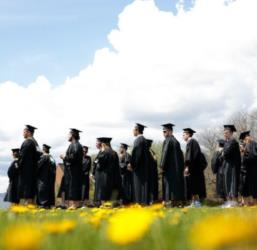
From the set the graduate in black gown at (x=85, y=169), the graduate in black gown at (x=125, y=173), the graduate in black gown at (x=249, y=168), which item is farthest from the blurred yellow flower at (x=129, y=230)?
the graduate in black gown at (x=85, y=169)

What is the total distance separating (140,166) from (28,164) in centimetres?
338

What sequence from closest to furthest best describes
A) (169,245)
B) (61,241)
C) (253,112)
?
(169,245)
(61,241)
(253,112)

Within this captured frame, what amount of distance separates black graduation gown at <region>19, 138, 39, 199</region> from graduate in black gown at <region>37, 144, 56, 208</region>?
2.68m

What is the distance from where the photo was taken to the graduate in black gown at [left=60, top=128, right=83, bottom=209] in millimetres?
15397

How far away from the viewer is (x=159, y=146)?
51.1m

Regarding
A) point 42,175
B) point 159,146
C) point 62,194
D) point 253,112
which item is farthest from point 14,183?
point 253,112

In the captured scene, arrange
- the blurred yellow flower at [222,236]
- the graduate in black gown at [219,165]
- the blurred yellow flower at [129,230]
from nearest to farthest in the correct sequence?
1. the blurred yellow flower at [222,236]
2. the blurred yellow flower at [129,230]
3. the graduate in black gown at [219,165]

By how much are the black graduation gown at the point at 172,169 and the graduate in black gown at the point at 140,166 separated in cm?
56

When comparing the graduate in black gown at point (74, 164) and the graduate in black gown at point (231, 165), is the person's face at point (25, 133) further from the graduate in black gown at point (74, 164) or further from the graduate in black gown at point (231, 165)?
the graduate in black gown at point (231, 165)

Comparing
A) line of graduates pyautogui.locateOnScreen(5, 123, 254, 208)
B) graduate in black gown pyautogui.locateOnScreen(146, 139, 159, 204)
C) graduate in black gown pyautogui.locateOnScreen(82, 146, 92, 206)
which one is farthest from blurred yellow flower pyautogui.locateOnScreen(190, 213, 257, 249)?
graduate in black gown pyautogui.locateOnScreen(82, 146, 92, 206)

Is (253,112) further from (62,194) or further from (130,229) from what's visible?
(130,229)

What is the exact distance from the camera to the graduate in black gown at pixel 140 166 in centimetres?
1438

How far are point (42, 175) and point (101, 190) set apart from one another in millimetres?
3056

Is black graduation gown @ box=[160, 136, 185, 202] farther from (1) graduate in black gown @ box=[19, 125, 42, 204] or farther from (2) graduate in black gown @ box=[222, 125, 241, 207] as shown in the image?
(1) graduate in black gown @ box=[19, 125, 42, 204]
